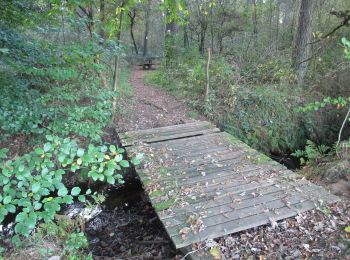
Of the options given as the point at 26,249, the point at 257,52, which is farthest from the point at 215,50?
the point at 26,249

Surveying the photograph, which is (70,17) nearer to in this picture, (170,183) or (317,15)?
(170,183)

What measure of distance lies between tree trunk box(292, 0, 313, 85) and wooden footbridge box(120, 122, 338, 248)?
462cm

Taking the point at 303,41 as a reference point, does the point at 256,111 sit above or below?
below

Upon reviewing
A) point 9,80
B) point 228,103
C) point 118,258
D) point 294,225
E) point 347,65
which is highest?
point 347,65

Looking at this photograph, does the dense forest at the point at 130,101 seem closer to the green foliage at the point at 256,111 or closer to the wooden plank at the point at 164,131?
the green foliage at the point at 256,111

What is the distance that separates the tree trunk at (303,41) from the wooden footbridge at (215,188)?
4.62 meters

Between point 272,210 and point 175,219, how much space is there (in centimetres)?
135

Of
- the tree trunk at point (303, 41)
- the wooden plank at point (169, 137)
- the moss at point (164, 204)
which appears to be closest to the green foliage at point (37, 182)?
the moss at point (164, 204)

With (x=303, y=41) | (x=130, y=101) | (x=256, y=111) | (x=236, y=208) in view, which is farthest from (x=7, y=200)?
(x=303, y=41)

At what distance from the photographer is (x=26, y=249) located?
3701 millimetres

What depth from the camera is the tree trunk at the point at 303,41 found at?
9.09 meters

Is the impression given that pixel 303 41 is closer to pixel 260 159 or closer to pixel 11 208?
pixel 260 159

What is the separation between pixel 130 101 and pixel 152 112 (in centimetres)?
95

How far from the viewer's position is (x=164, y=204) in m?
4.02
